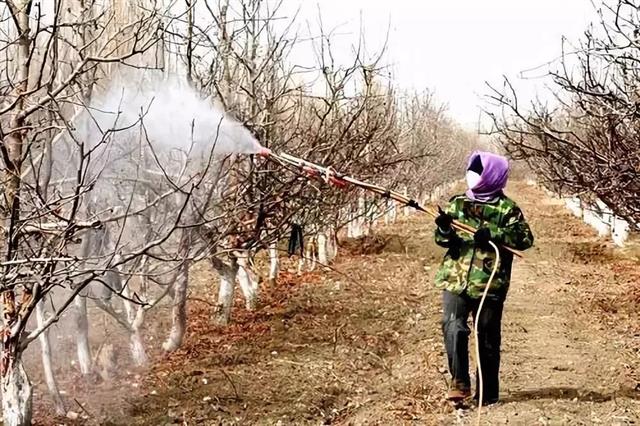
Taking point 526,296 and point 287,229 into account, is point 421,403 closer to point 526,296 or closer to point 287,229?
point 287,229

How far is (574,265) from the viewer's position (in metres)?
17.5

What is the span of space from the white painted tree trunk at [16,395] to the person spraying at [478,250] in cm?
287

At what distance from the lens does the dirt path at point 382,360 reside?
6.14 metres

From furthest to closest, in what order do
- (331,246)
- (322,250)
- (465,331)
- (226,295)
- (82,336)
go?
(331,246) < (322,250) < (226,295) < (82,336) < (465,331)

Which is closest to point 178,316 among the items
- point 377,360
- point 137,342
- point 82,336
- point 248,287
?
point 137,342

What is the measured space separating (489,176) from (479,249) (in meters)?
0.51

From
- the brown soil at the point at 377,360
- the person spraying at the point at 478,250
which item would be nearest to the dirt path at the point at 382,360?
the brown soil at the point at 377,360

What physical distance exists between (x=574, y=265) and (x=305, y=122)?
8.64 meters

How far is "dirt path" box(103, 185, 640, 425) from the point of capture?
20.2 ft

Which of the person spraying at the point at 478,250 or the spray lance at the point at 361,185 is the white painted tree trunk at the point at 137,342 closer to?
the spray lance at the point at 361,185

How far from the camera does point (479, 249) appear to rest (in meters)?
5.36

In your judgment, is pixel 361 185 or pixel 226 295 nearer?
pixel 361 185

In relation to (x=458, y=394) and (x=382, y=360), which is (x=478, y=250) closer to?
(x=458, y=394)

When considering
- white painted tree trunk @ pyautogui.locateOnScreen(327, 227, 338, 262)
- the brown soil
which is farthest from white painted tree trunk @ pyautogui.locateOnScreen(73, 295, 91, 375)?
white painted tree trunk @ pyautogui.locateOnScreen(327, 227, 338, 262)
